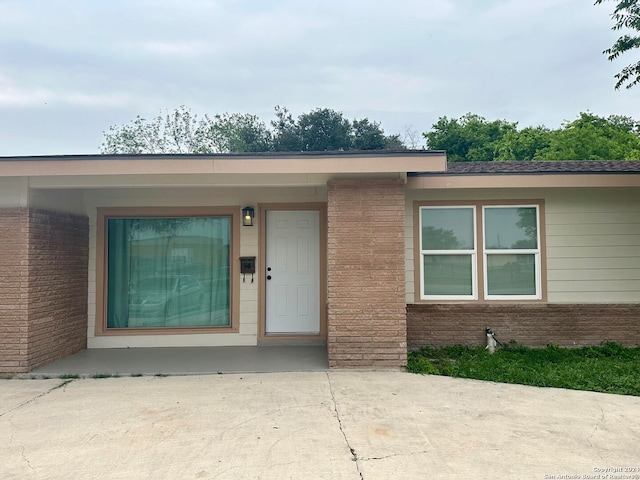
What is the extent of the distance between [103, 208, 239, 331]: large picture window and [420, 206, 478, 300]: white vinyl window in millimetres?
3001

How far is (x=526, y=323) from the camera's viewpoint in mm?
5887

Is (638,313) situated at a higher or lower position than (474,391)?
higher

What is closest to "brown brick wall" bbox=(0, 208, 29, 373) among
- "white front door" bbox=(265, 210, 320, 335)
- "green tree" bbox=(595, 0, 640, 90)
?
"white front door" bbox=(265, 210, 320, 335)

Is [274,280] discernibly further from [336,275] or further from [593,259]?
[593,259]

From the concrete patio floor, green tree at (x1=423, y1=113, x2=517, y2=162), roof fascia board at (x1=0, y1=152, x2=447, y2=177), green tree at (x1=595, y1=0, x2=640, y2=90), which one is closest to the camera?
roof fascia board at (x1=0, y1=152, x2=447, y2=177)

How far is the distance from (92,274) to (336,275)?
3.88 metres

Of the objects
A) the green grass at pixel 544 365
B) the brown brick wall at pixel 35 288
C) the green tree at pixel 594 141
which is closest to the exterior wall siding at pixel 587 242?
the green grass at pixel 544 365

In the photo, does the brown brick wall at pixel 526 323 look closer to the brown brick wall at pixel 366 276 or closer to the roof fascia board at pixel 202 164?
the brown brick wall at pixel 366 276

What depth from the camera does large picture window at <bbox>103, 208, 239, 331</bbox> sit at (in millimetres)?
6258

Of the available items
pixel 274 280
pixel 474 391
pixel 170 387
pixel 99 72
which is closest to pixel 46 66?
pixel 99 72

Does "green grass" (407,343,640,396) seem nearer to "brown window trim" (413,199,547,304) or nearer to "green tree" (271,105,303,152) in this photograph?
"brown window trim" (413,199,547,304)

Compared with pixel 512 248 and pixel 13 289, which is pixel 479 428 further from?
pixel 13 289

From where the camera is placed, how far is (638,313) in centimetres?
587

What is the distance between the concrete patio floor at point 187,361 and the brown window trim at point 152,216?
277 mm
